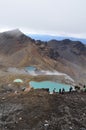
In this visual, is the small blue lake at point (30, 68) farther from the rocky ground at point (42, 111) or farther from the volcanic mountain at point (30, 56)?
the rocky ground at point (42, 111)

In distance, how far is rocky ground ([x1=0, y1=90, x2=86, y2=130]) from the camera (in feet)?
80.8

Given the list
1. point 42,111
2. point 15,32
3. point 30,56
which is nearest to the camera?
point 42,111

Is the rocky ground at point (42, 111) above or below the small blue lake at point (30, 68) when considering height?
above

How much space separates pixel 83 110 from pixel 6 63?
256ft

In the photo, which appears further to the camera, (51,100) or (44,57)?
(44,57)

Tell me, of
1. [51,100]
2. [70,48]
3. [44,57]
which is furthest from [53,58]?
[51,100]

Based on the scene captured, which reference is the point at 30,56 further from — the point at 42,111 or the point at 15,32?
the point at 42,111

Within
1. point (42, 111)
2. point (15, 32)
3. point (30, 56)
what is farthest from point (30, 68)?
point (42, 111)

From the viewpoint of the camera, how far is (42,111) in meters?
26.4

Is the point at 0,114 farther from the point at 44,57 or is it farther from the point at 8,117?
the point at 44,57

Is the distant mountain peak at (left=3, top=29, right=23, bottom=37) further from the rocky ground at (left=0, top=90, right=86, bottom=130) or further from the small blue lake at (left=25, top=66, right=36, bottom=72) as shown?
the rocky ground at (left=0, top=90, right=86, bottom=130)

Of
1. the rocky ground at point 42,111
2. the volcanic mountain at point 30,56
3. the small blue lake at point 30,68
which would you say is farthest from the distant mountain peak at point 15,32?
the rocky ground at point 42,111

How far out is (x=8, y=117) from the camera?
85.2ft

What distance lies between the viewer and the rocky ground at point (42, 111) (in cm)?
2464
